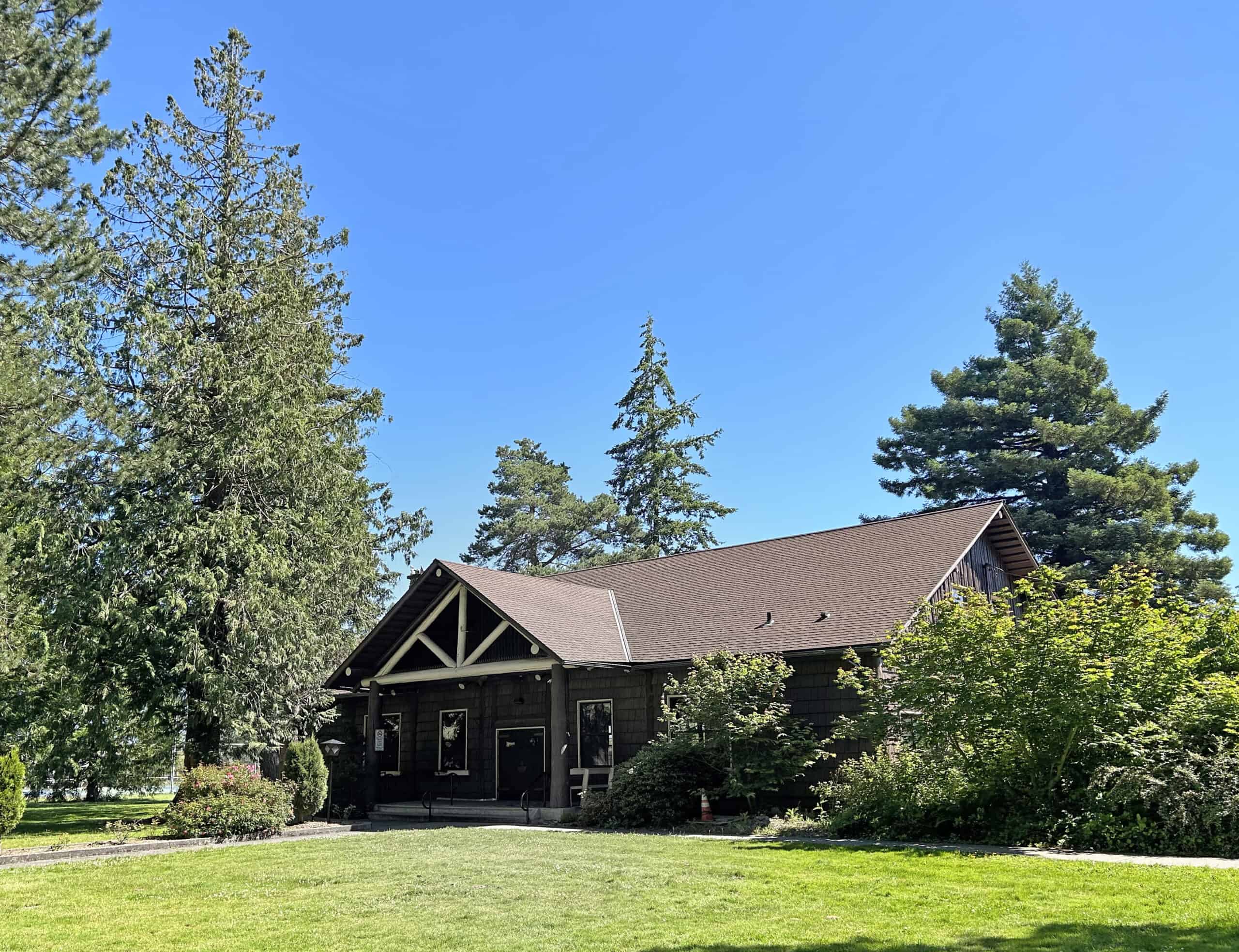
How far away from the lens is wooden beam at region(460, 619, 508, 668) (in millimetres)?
18828

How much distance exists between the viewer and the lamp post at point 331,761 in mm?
18656

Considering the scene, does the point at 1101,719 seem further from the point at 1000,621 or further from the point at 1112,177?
the point at 1112,177

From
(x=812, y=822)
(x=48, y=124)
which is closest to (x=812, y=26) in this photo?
(x=812, y=822)

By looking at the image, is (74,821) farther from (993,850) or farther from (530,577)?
(993,850)

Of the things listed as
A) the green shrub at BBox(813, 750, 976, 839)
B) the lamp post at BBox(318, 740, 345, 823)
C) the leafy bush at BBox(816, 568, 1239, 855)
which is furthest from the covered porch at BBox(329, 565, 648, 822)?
the leafy bush at BBox(816, 568, 1239, 855)

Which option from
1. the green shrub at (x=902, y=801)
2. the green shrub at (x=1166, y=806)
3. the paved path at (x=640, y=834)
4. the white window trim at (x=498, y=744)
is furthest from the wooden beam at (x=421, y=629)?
the green shrub at (x=1166, y=806)

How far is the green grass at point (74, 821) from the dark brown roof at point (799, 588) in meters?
10.1

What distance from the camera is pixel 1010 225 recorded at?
1878cm

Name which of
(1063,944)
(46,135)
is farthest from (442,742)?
(1063,944)

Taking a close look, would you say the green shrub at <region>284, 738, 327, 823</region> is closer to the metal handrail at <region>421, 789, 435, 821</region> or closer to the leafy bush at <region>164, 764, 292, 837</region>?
the leafy bush at <region>164, 764, 292, 837</region>

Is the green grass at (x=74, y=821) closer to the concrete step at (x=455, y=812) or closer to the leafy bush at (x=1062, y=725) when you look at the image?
the concrete step at (x=455, y=812)

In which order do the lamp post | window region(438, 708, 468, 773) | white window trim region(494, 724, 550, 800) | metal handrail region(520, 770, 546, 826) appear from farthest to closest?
window region(438, 708, 468, 773), white window trim region(494, 724, 550, 800), the lamp post, metal handrail region(520, 770, 546, 826)

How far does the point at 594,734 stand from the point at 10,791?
9.89 meters

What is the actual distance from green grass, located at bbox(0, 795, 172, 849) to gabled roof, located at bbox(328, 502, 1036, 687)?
529cm
